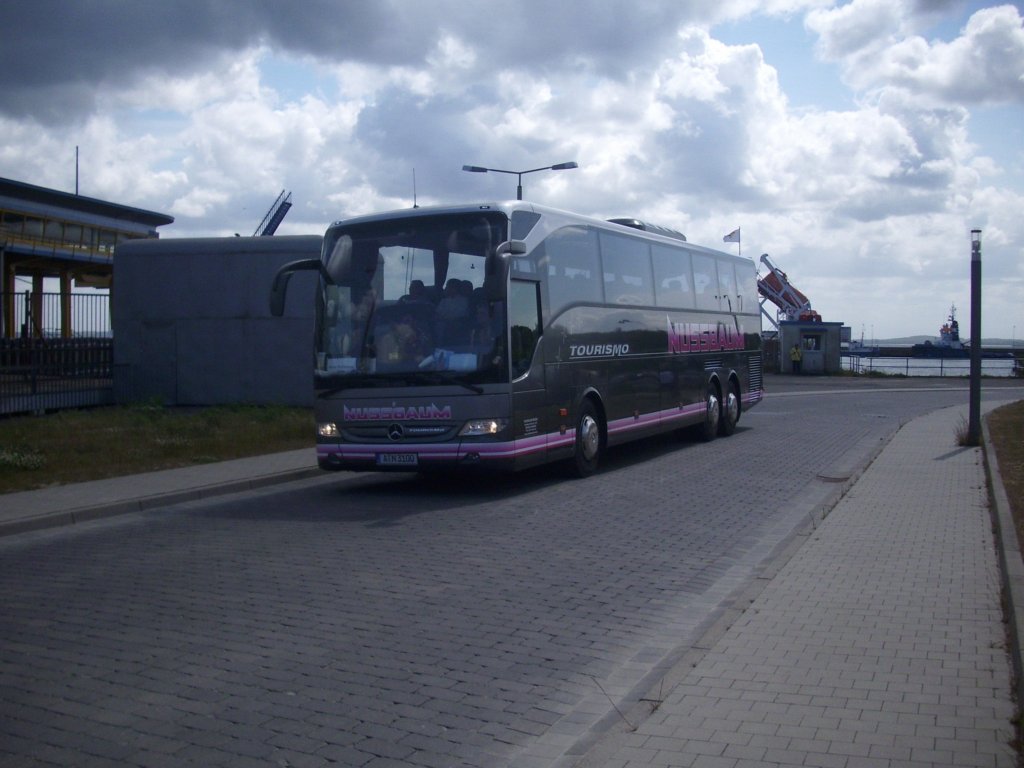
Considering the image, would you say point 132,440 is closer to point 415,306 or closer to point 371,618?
point 415,306

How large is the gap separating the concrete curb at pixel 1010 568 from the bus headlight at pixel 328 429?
7559 mm

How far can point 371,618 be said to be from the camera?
742 centimetres

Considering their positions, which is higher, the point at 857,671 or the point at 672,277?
the point at 672,277

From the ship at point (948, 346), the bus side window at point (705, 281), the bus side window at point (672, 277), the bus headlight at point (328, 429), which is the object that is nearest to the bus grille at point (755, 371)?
the bus side window at point (705, 281)

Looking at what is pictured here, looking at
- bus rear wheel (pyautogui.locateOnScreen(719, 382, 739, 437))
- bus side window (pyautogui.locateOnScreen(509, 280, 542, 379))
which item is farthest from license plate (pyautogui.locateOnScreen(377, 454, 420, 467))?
bus rear wheel (pyautogui.locateOnScreen(719, 382, 739, 437))

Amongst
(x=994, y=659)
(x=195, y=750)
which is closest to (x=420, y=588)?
(x=195, y=750)

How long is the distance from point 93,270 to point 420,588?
5058 cm

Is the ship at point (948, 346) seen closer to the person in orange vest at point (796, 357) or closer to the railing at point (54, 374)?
the person in orange vest at point (796, 357)

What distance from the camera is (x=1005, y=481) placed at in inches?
500

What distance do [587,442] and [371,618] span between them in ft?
27.4

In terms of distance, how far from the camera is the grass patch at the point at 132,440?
1531 cm

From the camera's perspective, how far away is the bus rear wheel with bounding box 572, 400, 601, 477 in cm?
1515

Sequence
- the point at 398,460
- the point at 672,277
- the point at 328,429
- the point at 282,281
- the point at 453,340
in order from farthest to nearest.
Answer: the point at 672,277 → the point at 328,429 → the point at 282,281 → the point at 398,460 → the point at 453,340

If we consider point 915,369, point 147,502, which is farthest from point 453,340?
point 915,369
